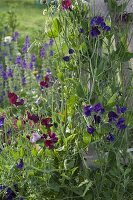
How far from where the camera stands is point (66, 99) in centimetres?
318

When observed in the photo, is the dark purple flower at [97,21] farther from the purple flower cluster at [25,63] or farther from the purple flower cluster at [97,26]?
the purple flower cluster at [25,63]

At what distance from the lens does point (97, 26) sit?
2984 mm

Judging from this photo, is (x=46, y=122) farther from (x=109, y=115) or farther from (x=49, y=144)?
(x=109, y=115)

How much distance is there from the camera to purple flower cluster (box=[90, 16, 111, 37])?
117 inches

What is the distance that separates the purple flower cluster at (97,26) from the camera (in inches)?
117

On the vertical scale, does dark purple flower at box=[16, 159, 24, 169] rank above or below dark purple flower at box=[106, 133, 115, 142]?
below

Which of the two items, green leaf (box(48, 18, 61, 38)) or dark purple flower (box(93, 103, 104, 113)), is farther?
green leaf (box(48, 18, 61, 38))

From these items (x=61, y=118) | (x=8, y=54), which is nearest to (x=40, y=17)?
(x=8, y=54)

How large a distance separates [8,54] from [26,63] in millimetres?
615

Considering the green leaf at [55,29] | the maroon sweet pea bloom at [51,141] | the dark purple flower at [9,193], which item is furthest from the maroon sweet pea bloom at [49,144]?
the green leaf at [55,29]

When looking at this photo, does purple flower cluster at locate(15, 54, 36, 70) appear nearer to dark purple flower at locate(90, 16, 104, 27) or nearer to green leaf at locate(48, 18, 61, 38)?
green leaf at locate(48, 18, 61, 38)

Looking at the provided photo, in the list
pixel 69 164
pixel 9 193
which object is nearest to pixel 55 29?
pixel 69 164

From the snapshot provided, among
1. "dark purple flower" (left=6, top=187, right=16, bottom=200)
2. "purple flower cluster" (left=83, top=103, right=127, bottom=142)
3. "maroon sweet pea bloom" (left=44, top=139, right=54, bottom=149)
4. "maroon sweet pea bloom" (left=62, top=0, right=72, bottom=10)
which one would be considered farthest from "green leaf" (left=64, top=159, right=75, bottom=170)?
"maroon sweet pea bloom" (left=62, top=0, right=72, bottom=10)

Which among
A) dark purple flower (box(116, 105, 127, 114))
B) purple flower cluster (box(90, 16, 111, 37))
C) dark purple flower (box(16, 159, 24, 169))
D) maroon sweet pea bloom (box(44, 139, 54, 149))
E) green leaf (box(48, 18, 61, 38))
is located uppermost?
purple flower cluster (box(90, 16, 111, 37))
